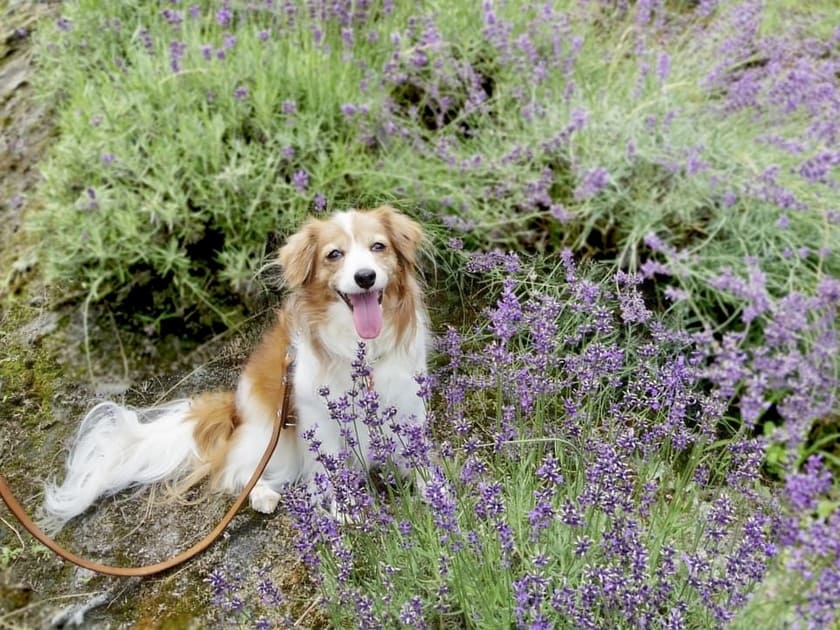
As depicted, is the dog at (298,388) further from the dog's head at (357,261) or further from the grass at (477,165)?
the grass at (477,165)

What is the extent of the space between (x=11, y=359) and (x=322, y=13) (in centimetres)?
225

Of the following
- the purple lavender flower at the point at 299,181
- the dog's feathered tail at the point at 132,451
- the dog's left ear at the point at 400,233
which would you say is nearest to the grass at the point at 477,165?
the purple lavender flower at the point at 299,181

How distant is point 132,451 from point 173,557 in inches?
19.4

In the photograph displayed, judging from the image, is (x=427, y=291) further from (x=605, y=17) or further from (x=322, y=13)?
(x=605, y=17)

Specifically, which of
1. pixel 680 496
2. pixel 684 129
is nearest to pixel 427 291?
pixel 684 129

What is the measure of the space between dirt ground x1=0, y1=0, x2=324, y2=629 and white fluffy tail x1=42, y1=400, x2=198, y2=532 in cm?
7

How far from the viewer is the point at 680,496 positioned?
2.04m

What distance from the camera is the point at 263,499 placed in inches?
108

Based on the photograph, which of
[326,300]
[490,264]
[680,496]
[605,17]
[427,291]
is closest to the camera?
[680,496]

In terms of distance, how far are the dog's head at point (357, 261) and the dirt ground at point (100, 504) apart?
81 cm

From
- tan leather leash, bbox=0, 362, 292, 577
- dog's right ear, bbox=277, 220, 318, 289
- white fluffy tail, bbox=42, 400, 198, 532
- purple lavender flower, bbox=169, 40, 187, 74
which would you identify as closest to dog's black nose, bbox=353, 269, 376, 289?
dog's right ear, bbox=277, 220, 318, 289

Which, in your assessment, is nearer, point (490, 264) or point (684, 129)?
point (490, 264)

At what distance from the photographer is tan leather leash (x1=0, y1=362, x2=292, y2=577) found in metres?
2.27

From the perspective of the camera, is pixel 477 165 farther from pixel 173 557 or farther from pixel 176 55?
pixel 173 557
